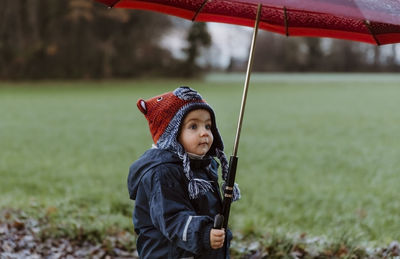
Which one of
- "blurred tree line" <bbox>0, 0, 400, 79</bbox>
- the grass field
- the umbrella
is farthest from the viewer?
"blurred tree line" <bbox>0, 0, 400, 79</bbox>

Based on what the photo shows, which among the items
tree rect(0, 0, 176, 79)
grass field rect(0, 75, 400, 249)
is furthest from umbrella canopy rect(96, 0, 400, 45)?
tree rect(0, 0, 176, 79)

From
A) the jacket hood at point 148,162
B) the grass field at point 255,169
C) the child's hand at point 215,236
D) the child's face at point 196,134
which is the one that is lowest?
the grass field at point 255,169

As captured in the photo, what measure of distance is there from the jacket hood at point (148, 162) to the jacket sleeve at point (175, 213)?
40 millimetres

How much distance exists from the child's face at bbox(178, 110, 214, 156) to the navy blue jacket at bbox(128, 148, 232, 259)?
0.07 m

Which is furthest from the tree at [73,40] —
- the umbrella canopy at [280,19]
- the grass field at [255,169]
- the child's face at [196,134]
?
the child's face at [196,134]

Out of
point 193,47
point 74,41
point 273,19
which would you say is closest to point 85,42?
point 74,41

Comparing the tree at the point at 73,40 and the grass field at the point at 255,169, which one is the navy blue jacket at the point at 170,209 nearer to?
the grass field at the point at 255,169

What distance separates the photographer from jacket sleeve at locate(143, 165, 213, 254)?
221 centimetres

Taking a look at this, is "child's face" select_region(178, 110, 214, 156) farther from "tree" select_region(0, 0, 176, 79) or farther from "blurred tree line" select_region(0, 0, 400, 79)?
"blurred tree line" select_region(0, 0, 400, 79)

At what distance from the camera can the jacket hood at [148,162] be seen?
2.38 m

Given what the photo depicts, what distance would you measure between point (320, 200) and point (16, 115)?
36.2 ft

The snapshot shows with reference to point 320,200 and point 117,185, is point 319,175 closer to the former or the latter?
point 320,200

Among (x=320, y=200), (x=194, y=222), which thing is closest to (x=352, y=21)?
(x=194, y=222)

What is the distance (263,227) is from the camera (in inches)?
187
